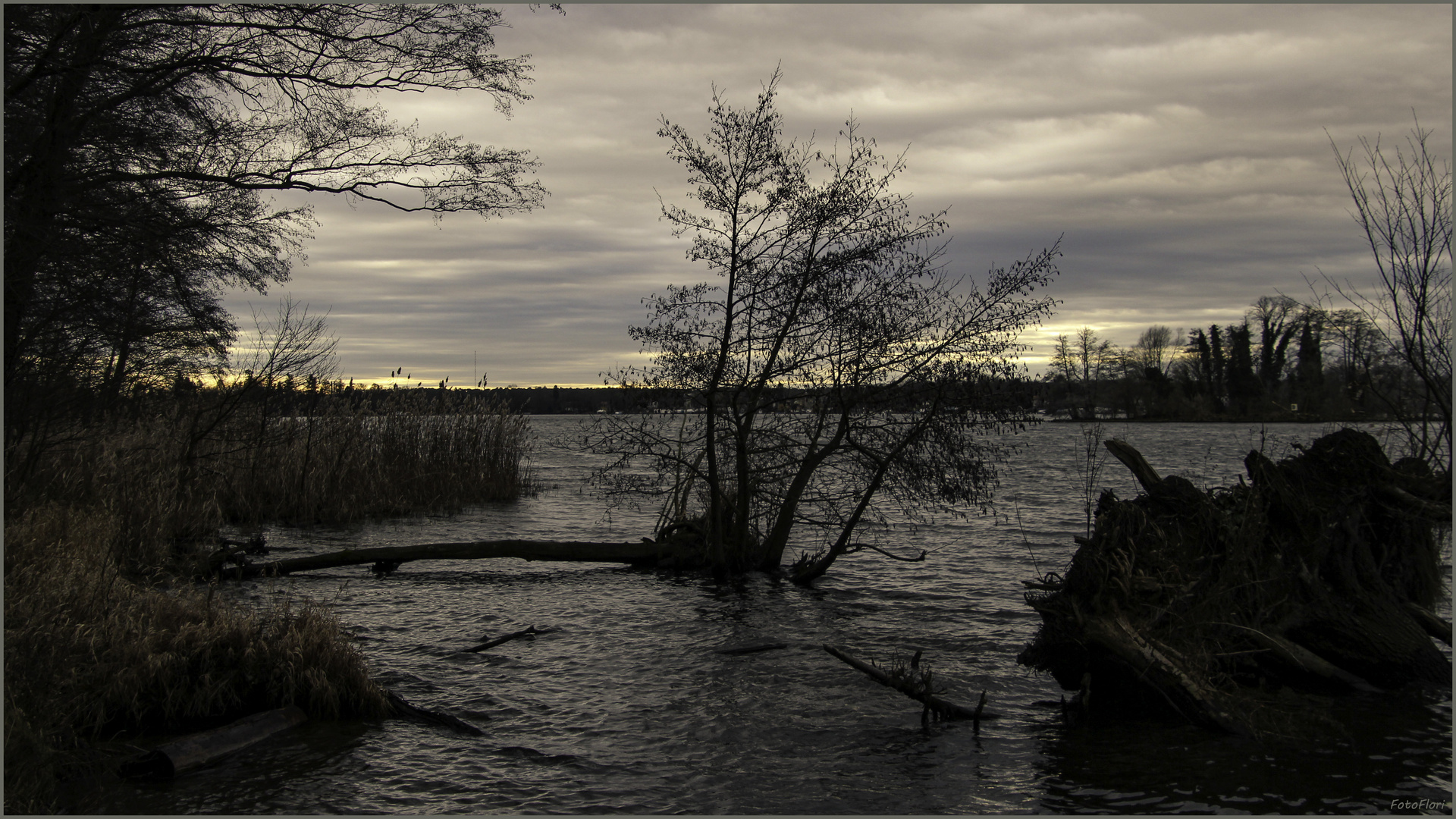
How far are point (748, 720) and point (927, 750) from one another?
164 centimetres

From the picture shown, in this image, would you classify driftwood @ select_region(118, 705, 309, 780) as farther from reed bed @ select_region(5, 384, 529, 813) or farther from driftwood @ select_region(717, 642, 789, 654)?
driftwood @ select_region(717, 642, 789, 654)

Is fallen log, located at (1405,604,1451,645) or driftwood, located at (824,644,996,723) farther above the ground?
fallen log, located at (1405,604,1451,645)

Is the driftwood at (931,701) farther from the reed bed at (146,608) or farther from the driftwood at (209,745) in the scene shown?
the driftwood at (209,745)

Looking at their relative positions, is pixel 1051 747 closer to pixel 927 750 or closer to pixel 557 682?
pixel 927 750

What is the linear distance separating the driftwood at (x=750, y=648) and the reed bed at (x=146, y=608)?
4.08m

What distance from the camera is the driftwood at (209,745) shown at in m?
6.30

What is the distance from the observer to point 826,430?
14961 millimetres

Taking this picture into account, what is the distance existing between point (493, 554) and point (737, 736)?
8.53 meters

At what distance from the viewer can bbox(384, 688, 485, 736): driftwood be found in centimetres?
770

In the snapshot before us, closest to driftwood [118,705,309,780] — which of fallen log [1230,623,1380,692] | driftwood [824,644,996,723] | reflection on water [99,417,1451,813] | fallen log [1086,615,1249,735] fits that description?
reflection on water [99,417,1451,813]

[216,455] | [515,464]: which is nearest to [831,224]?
[216,455]

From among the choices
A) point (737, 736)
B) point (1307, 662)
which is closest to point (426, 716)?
point (737, 736)

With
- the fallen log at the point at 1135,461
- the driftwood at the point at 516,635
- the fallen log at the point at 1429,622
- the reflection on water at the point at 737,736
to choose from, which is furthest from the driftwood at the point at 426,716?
the fallen log at the point at 1429,622

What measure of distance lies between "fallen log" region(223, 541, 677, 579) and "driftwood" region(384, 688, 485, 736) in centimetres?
726
